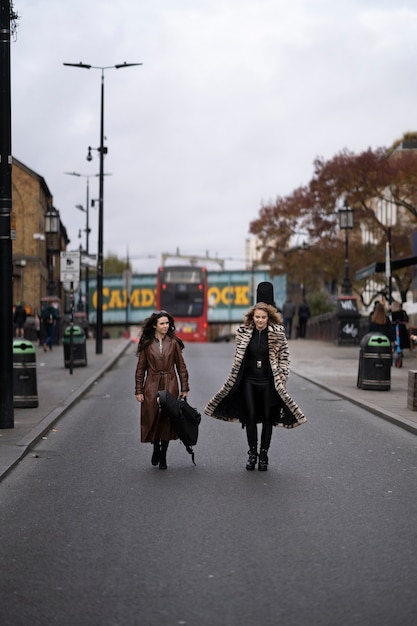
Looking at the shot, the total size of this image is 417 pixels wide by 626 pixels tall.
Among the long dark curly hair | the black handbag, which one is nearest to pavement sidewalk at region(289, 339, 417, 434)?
the black handbag

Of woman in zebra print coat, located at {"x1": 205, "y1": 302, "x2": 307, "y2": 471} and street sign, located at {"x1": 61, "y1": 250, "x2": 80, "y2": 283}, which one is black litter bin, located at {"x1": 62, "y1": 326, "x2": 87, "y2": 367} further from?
woman in zebra print coat, located at {"x1": 205, "y1": 302, "x2": 307, "y2": 471}

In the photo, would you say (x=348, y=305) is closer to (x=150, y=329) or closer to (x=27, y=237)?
(x=27, y=237)

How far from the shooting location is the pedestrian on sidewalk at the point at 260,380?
10.4 m

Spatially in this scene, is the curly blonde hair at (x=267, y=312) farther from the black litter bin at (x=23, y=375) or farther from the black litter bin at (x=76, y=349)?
the black litter bin at (x=76, y=349)

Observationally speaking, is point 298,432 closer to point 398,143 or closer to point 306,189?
point 306,189

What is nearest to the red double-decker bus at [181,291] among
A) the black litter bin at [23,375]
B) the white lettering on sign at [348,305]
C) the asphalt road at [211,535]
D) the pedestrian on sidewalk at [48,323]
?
the white lettering on sign at [348,305]

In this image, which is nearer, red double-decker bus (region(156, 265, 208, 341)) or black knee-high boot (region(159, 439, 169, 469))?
black knee-high boot (region(159, 439, 169, 469))

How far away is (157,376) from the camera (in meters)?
10.5

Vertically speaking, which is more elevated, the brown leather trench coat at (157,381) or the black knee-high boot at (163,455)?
the brown leather trench coat at (157,381)

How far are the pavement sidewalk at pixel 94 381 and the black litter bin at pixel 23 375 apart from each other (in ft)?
0.85

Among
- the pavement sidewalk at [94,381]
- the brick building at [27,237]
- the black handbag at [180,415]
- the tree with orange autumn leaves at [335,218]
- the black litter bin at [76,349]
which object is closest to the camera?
the black handbag at [180,415]

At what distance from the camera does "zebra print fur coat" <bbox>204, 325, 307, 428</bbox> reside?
10.4 meters

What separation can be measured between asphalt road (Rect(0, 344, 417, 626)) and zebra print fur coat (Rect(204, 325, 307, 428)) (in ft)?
1.79

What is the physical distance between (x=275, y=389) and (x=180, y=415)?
0.96 meters
